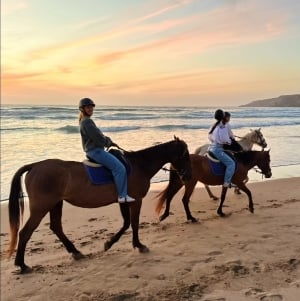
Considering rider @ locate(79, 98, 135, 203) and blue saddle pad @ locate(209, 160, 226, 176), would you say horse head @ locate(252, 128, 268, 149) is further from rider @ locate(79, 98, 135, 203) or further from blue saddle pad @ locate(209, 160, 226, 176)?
rider @ locate(79, 98, 135, 203)

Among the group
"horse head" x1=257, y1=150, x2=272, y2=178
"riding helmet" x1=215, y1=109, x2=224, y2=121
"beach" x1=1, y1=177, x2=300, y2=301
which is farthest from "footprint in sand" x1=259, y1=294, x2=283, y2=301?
"horse head" x1=257, y1=150, x2=272, y2=178

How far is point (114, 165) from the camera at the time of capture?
526 cm

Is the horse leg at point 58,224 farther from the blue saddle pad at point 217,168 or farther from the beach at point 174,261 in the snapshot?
the blue saddle pad at point 217,168

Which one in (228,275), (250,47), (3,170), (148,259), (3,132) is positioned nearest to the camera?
(250,47)

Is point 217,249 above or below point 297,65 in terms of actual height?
below

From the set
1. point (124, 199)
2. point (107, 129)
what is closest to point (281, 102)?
point (124, 199)

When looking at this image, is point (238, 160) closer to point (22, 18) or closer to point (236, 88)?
point (236, 88)

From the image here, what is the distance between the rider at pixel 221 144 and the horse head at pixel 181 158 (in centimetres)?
113

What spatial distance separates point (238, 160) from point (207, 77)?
321 centimetres

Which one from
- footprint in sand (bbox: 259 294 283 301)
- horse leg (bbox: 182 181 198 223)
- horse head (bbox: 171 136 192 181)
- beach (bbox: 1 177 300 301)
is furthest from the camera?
horse leg (bbox: 182 181 198 223)

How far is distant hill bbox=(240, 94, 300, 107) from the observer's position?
3667mm

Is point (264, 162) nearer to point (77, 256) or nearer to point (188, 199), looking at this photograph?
A: point (188, 199)

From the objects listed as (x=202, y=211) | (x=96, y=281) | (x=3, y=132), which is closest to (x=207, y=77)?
(x=96, y=281)

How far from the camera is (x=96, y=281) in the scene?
4.40 metres
